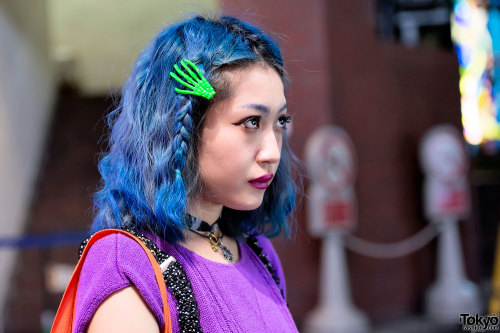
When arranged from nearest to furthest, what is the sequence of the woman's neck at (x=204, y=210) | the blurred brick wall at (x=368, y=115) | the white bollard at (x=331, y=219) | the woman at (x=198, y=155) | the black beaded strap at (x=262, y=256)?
the woman at (x=198, y=155) → the woman's neck at (x=204, y=210) → the black beaded strap at (x=262, y=256) → the white bollard at (x=331, y=219) → the blurred brick wall at (x=368, y=115)

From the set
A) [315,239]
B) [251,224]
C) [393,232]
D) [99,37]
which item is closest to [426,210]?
[393,232]

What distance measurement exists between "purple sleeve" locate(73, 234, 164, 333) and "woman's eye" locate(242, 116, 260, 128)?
1.10 ft

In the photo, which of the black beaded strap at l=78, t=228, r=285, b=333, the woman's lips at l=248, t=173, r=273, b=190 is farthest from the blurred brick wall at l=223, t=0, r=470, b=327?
the black beaded strap at l=78, t=228, r=285, b=333

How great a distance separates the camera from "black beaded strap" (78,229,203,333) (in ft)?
3.82

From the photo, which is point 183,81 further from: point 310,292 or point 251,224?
point 310,292

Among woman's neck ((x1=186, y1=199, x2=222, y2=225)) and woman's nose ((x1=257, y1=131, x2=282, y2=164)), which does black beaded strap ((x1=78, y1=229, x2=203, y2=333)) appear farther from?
woman's nose ((x1=257, y1=131, x2=282, y2=164))

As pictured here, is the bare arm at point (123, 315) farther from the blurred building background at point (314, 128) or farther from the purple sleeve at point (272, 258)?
the blurred building background at point (314, 128)

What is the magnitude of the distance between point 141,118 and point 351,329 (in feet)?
14.4

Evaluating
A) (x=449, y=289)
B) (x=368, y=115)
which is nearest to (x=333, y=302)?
(x=449, y=289)

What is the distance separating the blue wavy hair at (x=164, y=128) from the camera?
1.26 metres

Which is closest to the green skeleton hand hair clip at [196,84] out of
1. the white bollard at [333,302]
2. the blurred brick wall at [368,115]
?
the blurred brick wall at [368,115]

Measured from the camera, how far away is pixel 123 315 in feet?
3.56

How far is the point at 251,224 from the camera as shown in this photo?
160 centimetres

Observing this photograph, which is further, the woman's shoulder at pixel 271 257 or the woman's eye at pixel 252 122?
the woman's shoulder at pixel 271 257
